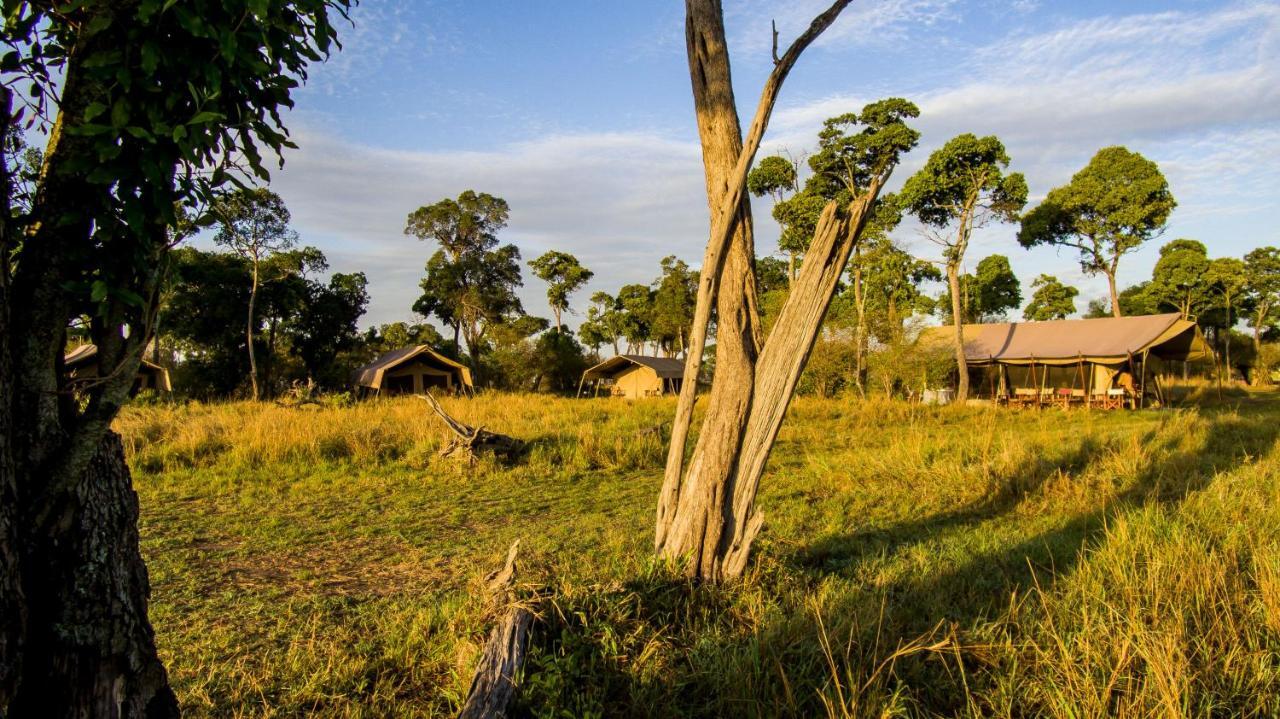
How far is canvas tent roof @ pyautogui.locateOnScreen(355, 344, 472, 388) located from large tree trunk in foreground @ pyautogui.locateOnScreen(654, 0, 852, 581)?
87.9 ft

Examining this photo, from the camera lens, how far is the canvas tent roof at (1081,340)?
22016 millimetres

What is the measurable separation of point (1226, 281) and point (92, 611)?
45248 mm

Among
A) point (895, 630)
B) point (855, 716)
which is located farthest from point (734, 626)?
point (855, 716)

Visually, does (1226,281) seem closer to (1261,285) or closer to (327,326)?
(1261,285)

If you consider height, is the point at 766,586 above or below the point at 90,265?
below

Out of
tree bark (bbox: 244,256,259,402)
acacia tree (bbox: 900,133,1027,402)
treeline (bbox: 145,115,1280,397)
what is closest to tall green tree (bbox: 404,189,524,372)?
treeline (bbox: 145,115,1280,397)

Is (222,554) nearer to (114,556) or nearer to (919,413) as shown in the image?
(114,556)

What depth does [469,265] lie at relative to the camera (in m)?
41.7

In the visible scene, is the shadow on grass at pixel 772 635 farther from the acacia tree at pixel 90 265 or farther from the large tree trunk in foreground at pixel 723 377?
the acacia tree at pixel 90 265

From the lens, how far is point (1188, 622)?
3.56 m

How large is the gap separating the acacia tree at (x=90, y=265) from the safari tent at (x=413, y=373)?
28030 mm

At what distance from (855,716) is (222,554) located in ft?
17.4

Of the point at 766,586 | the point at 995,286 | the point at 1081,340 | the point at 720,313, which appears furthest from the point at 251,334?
the point at 995,286

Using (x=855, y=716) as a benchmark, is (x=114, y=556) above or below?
above
